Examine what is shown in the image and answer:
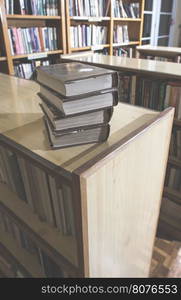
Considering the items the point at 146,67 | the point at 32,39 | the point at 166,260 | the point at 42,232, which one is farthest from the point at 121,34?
the point at 42,232

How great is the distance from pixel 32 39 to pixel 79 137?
1.96 meters

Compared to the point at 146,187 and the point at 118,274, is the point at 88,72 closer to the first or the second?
the point at 146,187

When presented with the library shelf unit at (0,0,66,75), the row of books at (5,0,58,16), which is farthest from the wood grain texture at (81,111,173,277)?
the row of books at (5,0,58,16)

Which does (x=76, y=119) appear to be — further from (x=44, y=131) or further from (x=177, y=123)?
(x=177, y=123)

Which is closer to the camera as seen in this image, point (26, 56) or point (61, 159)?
point (61, 159)

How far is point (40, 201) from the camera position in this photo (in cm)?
79

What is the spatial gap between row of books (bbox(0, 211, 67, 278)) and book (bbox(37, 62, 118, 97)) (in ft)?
2.04

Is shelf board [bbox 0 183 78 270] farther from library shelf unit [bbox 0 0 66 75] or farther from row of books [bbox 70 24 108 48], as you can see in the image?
row of books [bbox 70 24 108 48]

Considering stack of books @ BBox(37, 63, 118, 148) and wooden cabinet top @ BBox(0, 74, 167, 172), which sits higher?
stack of books @ BBox(37, 63, 118, 148)

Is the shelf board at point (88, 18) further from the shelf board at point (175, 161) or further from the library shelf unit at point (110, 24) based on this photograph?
the shelf board at point (175, 161)

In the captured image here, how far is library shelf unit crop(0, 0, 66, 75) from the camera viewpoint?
1.93 metres

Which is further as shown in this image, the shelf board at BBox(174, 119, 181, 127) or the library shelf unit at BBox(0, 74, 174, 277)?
the shelf board at BBox(174, 119, 181, 127)

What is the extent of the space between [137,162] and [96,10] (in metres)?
2.51

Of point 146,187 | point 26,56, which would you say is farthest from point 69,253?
point 26,56
